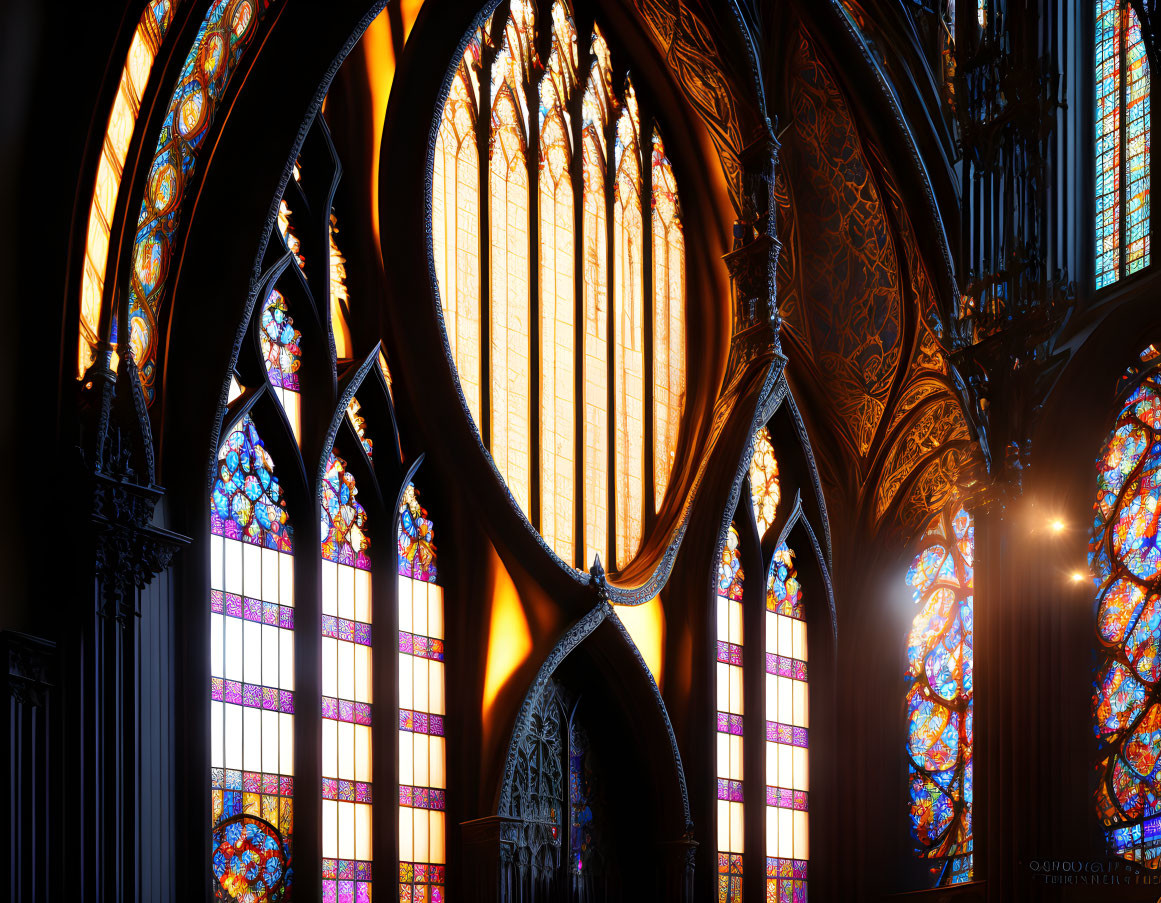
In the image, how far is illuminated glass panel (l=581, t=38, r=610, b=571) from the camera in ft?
47.3

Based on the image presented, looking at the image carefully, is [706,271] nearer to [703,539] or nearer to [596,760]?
[703,539]

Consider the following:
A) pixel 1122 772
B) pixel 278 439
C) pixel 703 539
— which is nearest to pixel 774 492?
pixel 703 539

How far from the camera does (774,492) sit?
15.4 m

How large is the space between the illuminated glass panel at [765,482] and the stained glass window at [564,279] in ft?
2.62

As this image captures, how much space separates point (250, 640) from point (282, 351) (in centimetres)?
212

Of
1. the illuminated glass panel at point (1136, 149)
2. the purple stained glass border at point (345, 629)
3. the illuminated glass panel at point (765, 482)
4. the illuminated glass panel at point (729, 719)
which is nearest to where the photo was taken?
the purple stained glass border at point (345, 629)

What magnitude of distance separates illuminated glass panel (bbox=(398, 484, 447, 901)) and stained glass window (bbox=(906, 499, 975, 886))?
4.41 meters

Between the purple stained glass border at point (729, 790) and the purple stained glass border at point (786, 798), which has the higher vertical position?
the purple stained glass border at point (729, 790)

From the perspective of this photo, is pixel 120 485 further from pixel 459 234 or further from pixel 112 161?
pixel 459 234

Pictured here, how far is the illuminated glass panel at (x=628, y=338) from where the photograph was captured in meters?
14.7

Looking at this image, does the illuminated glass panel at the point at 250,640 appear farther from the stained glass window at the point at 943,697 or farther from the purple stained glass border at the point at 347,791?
the stained glass window at the point at 943,697

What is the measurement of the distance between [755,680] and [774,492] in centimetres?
173

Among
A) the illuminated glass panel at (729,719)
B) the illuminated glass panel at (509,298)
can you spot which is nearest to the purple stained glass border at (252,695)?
the illuminated glass panel at (509,298)

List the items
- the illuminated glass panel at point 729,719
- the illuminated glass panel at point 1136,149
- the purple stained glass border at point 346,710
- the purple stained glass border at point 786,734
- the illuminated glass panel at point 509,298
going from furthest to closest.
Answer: the purple stained glass border at point 786,734, the illuminated glass panel at point 729,719, the illuminated glass panel at point 1136,149, the illuminated glass panel at point 509,298, the purple stained glass border at point 346,710
